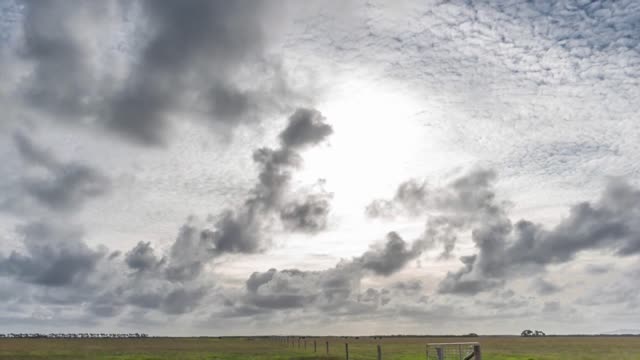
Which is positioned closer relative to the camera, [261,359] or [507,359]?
[507,359]

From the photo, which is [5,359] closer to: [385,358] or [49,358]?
[49,358]

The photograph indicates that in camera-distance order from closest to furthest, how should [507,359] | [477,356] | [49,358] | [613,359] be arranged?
[477,356]
[507,359]
[613,359]
[49,358]

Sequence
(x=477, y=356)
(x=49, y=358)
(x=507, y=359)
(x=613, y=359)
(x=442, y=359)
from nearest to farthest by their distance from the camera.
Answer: (x=477, y=356), (x=442, y=359), (x=507, y=359), (x=613, y=359), (x=49, y=358)

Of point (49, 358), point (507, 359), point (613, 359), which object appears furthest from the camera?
point (49, 358)

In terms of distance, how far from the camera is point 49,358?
7669 centimetres

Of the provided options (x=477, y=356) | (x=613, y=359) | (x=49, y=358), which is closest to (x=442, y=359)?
(x=477, y=356)

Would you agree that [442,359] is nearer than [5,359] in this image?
Yes

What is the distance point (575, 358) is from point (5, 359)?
3029 inches

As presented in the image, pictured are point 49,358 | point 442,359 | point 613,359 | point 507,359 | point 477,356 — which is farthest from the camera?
point 49,358

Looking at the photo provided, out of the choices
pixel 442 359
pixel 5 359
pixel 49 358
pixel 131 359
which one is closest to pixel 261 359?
pixel 131 359

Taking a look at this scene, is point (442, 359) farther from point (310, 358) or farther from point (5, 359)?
point (5, 359)

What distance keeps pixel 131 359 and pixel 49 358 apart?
11.6 metres

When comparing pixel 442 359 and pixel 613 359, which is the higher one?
pixel 442 359

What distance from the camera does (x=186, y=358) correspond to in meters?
80.1
